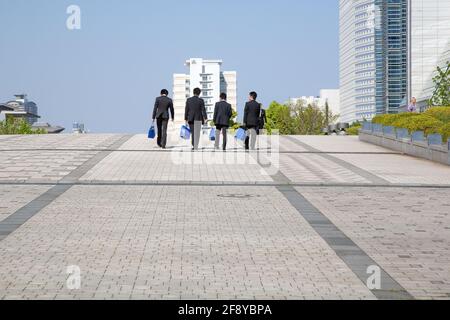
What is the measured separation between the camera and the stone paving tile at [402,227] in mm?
7582

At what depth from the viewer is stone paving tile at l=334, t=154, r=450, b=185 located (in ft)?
57.2

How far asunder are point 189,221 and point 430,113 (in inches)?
690

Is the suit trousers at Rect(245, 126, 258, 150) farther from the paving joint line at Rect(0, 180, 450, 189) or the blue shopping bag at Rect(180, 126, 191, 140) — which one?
the paving joint line at Rect(0, 180, 450, 189)

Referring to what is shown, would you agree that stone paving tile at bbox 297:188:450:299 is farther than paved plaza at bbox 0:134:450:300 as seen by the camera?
Yes

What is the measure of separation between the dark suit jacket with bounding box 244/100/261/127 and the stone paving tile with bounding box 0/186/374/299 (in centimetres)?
986

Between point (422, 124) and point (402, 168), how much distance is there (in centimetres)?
523

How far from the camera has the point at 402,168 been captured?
19969 mm

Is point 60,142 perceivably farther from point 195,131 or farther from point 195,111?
point 195,111

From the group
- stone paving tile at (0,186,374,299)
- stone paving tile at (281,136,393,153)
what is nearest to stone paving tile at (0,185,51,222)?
stone paving tile at (0,186,374,299)

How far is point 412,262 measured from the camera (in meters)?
8.28

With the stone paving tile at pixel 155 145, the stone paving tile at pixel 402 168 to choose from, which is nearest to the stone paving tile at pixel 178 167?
the stone paving tile at pixel 155 145

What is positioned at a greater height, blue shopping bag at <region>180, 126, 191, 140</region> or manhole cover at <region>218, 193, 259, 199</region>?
blue shopping bag at <region>180, 126, 191, 140</region>
